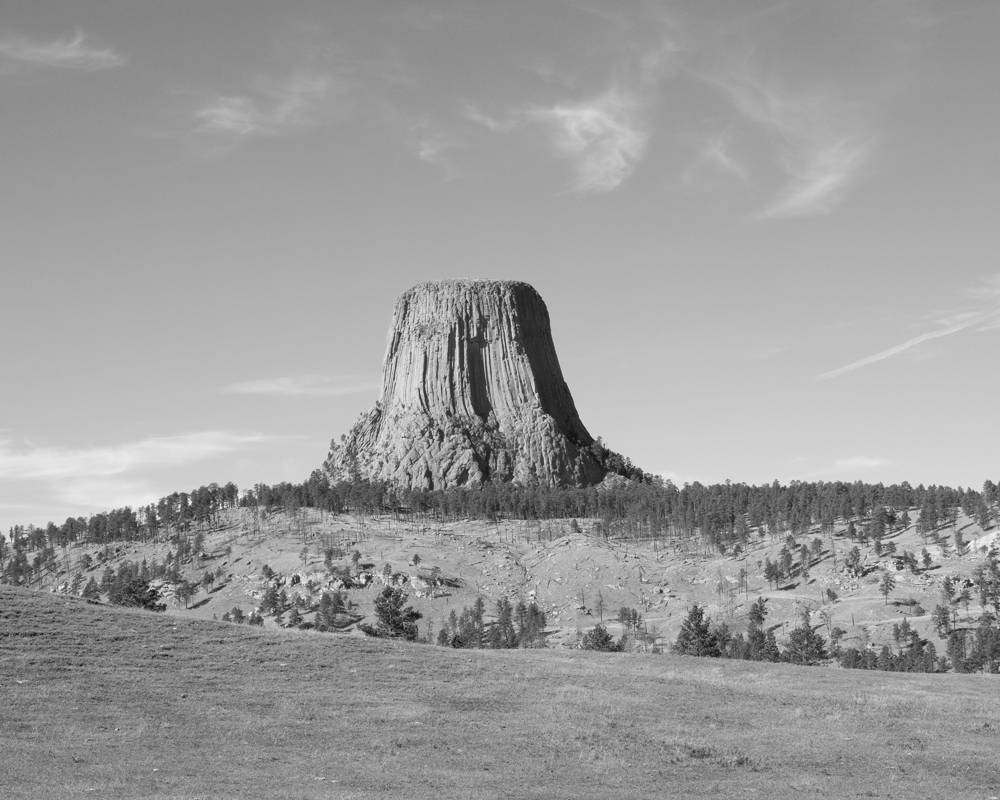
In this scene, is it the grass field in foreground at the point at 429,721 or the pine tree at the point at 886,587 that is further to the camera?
the pine tree at the point at 886,587

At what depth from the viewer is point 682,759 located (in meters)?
38.9

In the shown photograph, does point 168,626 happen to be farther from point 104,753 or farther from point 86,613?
point 104,753

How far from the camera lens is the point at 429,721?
44781 mm

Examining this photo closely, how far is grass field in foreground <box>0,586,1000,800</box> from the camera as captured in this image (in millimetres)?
34406

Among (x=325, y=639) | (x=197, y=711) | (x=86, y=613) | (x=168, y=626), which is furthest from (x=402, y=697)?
(x=86, y=613)

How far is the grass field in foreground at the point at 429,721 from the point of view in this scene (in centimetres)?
3441

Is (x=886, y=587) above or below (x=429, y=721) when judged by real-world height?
above

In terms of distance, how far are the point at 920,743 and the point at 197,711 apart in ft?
96.4

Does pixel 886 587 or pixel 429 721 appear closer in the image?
pixel 429 721

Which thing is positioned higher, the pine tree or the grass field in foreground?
the pine tree

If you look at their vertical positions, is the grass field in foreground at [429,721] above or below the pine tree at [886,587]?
below

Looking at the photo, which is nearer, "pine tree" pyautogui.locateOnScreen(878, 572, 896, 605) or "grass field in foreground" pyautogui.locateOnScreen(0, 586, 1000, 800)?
"grass field in foreground" pyautogui.locateOnScreen(0, 586, 1000, 800)

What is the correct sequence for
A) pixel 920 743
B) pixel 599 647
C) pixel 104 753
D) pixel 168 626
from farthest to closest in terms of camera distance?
pixel 599 647, pixel 168 626, pixel 920 743, pixel 104 753

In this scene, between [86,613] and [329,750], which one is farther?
[86,613]
